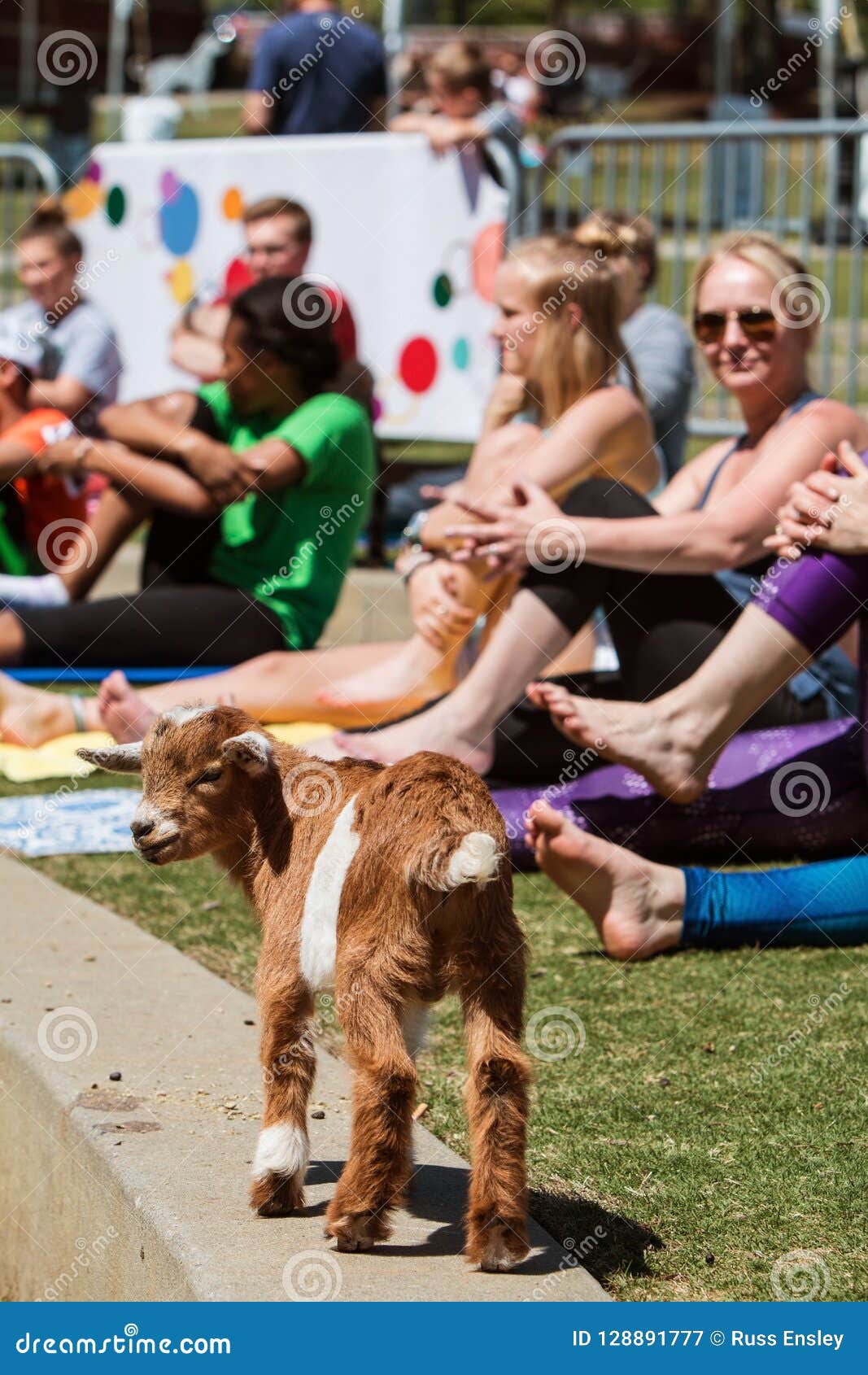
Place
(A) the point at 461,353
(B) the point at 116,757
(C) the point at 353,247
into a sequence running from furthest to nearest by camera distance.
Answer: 1. (C) the point at 353,247
2. (A) the point at 461,353
3. (B) the point at 116,757

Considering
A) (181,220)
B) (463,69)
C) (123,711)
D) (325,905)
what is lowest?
(123,711)

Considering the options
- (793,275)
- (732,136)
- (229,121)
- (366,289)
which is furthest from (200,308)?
(229,121)

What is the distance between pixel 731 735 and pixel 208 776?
1.87m

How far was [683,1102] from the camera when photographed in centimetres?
323

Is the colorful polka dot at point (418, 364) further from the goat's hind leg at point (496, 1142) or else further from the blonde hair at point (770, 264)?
the goat's hind leg at point (496, 1142)

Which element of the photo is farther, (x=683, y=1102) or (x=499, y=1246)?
(x=683, y=1102)

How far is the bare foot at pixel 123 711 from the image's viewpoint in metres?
5.12

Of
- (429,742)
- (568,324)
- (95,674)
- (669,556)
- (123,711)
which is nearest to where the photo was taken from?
(669,556)

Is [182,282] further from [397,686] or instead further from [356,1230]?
[356,1230]

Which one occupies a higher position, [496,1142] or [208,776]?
[208,776]

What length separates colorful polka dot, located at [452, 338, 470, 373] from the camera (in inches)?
327

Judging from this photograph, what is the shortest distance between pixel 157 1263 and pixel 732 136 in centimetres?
701

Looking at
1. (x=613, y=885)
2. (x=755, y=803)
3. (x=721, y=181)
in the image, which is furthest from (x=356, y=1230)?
(x=721, y=181)

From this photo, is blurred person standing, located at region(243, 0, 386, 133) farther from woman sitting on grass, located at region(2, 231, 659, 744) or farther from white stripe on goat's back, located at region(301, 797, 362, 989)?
white stripe on goat's back, located at region(301, 797, 362, 989)
